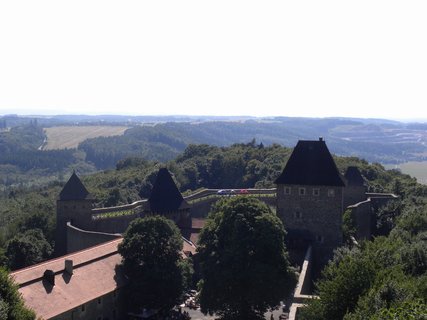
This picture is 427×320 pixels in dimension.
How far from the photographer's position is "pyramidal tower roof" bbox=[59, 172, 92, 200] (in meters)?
49.3

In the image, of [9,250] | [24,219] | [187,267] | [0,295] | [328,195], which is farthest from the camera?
[24,219]

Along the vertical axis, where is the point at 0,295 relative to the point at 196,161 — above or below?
above

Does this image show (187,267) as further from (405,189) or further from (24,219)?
(405,189)

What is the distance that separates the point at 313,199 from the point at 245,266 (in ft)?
33.0

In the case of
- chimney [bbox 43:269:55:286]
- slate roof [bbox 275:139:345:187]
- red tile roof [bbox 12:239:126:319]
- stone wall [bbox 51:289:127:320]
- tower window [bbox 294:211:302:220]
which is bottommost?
stone wall [bbox 51:289:127:320]

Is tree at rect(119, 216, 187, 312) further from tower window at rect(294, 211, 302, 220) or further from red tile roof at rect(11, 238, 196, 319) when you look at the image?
tower window at rect(294, 211, 302, 220)

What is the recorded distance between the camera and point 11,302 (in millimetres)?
26969

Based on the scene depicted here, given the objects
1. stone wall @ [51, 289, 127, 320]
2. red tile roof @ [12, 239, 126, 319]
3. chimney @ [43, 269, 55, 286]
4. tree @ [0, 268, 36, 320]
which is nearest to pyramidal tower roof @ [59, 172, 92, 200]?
red tile roof @ [12, 239, 126, 319]

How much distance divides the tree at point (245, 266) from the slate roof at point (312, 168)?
6.82 m

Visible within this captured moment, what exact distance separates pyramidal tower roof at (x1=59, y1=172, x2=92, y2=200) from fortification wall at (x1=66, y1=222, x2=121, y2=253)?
2204 millimetres

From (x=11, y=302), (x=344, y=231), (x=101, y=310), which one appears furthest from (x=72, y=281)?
(x=344, y=231)

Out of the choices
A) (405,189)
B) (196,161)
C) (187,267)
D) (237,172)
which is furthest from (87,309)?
(196,161)

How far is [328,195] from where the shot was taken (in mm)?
42281

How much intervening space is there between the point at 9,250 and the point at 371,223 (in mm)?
30211
